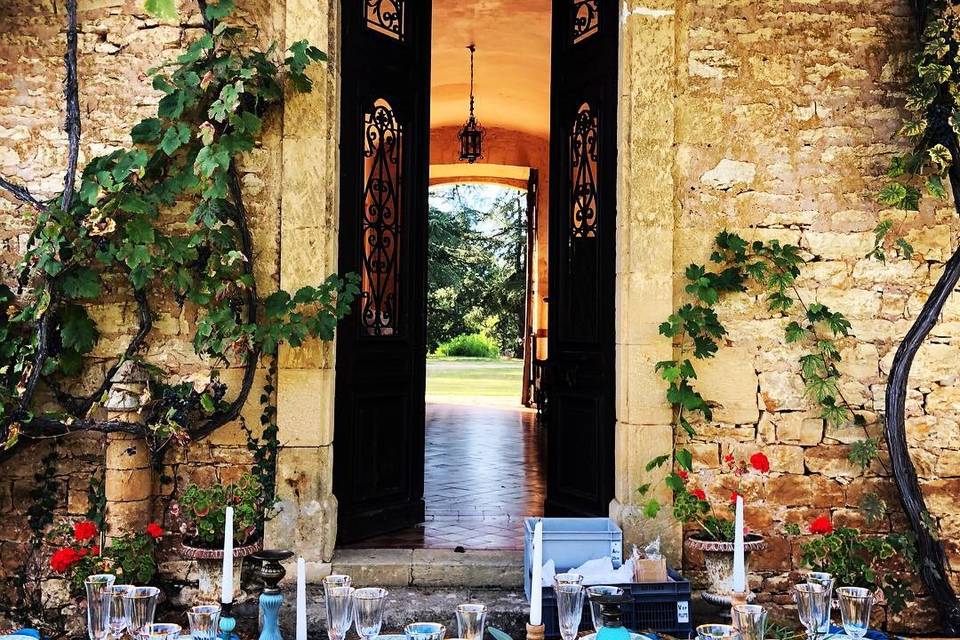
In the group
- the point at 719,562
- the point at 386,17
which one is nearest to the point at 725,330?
the point at 719,562

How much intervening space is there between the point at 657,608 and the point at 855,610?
5.32 feet

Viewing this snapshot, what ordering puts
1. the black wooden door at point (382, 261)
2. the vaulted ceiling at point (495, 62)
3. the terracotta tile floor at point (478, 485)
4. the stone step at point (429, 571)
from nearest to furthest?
the stone step at point (429, 571)
the black wooden door at point (382, 261)
the terracotta tile floor at point (478, 485)
the vaulted ceiling at point (495, 62)

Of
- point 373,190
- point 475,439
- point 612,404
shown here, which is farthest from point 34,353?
point 475,439

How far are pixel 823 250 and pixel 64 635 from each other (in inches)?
168

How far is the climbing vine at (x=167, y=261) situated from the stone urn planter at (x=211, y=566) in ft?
1.90

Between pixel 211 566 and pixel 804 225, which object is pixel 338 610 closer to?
pixel 211 566

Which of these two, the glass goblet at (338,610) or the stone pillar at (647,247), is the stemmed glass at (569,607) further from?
the stone pillar at (647,247)

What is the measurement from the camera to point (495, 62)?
908 cm

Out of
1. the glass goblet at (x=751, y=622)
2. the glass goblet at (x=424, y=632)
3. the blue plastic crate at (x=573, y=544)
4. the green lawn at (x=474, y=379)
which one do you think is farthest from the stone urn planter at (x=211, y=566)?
the green lawn at (x=474, y=379)

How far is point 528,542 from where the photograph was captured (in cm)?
404

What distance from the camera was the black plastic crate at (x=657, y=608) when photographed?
12.2 feet

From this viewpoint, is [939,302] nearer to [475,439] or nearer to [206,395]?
[206,395]

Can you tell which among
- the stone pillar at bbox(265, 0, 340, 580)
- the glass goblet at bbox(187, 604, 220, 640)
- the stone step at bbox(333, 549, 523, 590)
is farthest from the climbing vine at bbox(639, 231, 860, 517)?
the glass goblet at bbox(187, 604, 220, 640)

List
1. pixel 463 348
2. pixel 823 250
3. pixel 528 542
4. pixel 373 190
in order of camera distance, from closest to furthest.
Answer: pixel 528 542
pixel 823 250
pixel 373 190
pixel 463 348
